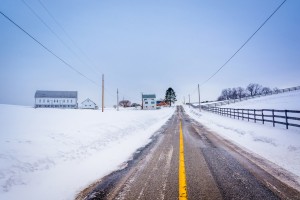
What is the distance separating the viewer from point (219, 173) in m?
5.75

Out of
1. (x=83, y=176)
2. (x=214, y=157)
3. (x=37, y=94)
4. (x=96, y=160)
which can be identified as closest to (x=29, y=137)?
(x=96, y=160)

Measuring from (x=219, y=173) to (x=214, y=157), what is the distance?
1.96 m

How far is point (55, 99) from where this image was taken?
375 feet

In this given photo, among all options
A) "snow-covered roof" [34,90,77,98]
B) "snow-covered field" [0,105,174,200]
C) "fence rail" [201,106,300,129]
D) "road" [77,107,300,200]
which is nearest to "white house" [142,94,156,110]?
"snow-covered roof" [34,90,77,98]

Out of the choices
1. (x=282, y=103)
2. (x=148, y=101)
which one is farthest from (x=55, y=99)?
(x=282, y=103)

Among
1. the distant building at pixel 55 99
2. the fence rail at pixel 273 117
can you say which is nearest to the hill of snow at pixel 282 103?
the fence rail at pixel 273 117

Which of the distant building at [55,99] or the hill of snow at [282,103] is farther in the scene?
the distant building at [55,99]

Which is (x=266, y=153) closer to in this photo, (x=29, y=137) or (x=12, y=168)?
(x=12, y=168)

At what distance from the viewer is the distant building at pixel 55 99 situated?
113m

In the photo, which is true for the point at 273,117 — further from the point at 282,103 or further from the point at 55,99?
the point at 55,99

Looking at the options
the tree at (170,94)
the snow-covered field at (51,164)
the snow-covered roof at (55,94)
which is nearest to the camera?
the snow-covered field at (51,164)

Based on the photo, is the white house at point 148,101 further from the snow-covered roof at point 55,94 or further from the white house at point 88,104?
the snow-covered roof at point 55,94

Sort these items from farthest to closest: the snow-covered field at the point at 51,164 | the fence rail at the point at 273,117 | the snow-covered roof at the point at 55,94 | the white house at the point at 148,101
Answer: the white house at the point at 148,101, the snow-covered roof at the point at 55,94, the fence rail at the point at 273,117, the snow-covered field at the point at 51,164

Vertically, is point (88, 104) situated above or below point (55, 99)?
below
